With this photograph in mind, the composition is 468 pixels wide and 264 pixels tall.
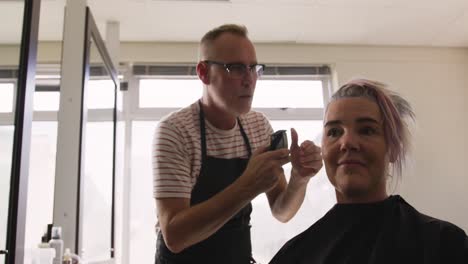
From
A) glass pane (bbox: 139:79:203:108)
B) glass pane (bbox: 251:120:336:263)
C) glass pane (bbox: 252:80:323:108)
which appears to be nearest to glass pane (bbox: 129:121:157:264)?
glass pane (bbox: 139:79:203:108)

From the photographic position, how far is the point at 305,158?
3.91 ft

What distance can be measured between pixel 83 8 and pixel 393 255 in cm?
169

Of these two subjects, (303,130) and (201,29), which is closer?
(201,29)

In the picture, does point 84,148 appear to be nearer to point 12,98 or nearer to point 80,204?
point 80,204

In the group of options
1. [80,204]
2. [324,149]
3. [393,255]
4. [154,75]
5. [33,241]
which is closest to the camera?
[393,255]

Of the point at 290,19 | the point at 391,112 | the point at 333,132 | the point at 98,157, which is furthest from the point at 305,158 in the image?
the point at 290,19

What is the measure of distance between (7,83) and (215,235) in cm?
78

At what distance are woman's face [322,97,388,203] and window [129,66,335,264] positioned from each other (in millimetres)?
1746

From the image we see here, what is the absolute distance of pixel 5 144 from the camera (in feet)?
3.73

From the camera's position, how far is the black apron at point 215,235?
119 centimetres

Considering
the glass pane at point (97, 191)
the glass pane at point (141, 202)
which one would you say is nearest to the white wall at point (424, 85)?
the glass pane at point (141, 202)

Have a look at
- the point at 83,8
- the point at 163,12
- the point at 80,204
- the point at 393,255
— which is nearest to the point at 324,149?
the point at 393,255

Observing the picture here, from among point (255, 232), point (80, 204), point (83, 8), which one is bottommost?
point (255, 232)

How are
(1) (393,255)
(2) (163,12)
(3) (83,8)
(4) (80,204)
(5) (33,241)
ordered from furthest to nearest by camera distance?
(2) (163,12) → (5) (33,241) → (3) (83,8) → (4) (80,204) → (1) (393,255)
